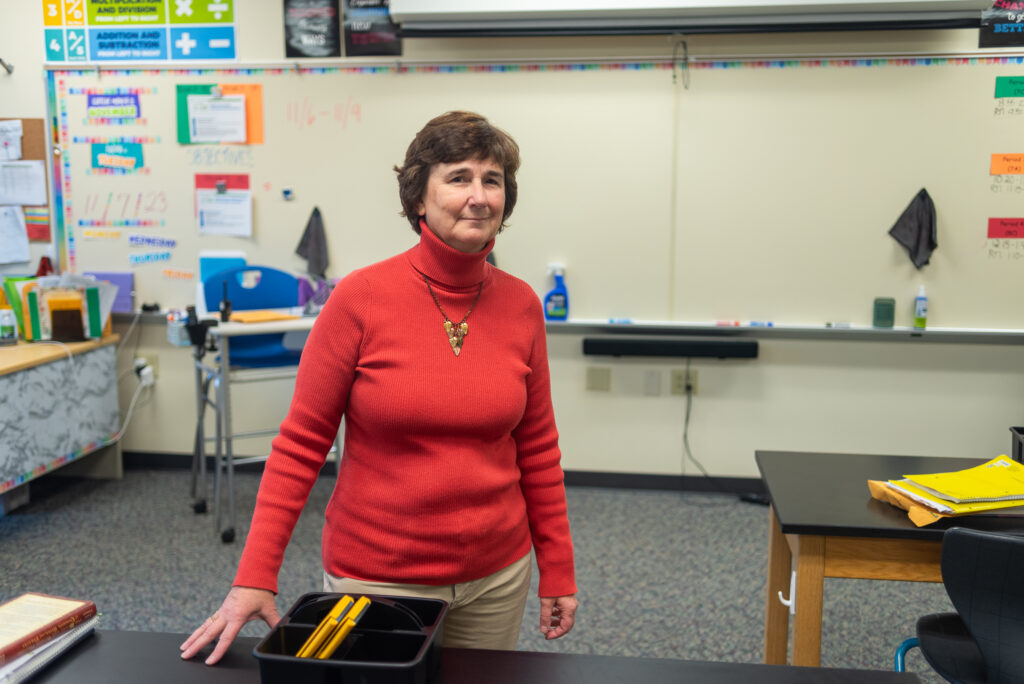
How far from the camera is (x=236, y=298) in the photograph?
3.35 m

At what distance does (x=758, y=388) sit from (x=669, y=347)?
46 centimetres

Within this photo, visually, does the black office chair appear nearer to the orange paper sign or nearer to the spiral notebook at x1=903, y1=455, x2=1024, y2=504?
the spiral notebook at x1=903, y1=455, x2=1024, y2=504

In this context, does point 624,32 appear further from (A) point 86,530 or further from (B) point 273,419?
(A) point 86,530

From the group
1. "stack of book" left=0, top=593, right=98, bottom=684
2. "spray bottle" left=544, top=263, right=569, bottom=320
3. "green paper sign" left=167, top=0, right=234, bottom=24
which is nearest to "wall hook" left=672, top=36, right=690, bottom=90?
"spray bottle" left=544, top=263, right=569, bottom=320

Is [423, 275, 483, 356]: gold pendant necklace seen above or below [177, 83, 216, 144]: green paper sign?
below

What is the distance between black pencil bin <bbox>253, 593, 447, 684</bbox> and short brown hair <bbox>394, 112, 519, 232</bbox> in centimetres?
59

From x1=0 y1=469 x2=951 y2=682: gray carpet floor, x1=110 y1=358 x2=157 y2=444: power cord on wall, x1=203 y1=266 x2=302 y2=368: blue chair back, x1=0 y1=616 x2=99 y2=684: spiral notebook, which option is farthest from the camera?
x1=110 y1=358 x2=157 y2=444: power cord on wall

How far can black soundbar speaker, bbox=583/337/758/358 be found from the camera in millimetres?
3438

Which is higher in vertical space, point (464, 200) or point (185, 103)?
point (185, 103)

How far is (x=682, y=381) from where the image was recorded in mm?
3584

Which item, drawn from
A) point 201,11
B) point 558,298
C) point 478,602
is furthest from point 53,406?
point 478,602

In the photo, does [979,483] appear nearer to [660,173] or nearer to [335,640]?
[335,640]

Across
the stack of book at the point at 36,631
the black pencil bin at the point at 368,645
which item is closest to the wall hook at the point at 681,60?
the black pencil bin at the point at 368,645

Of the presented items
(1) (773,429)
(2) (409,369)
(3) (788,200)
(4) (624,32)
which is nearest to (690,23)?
(4) (624,32)
